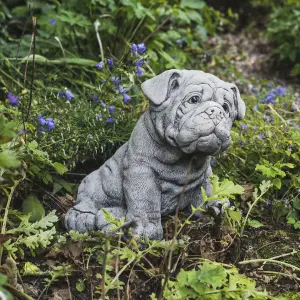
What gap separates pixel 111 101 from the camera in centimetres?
413

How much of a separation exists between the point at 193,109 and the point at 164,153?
30 centimetres

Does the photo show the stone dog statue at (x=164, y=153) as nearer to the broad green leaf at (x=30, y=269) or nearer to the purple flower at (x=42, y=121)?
the broad green leaf at (x=30, y=269)

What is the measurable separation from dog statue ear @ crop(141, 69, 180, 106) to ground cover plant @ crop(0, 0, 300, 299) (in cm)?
54

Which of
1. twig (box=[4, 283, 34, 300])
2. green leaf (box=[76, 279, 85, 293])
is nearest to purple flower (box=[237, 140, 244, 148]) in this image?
green leaf (box=[76, 279, 85, 293])

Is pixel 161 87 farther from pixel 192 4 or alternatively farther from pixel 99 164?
pixel 192 4

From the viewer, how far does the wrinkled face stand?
10.2 feet

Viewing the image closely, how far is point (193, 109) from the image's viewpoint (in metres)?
3.16

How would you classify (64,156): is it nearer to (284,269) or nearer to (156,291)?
(156,291)

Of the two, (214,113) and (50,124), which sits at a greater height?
(214,113)

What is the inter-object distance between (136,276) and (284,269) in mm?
816

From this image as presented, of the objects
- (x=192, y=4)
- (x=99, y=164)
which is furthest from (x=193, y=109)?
(x=192, y=4)

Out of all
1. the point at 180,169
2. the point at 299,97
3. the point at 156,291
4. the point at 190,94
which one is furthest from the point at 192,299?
the point at 299,97

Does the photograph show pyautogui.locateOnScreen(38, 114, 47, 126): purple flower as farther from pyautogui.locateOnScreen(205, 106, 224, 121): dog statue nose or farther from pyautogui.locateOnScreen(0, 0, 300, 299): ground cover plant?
pyautogui.locateOnScreen(205, 106, 224, 121): dog statue nose

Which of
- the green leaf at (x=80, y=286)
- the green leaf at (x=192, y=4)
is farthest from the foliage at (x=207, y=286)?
the green leaf at (x=192, y=4)
